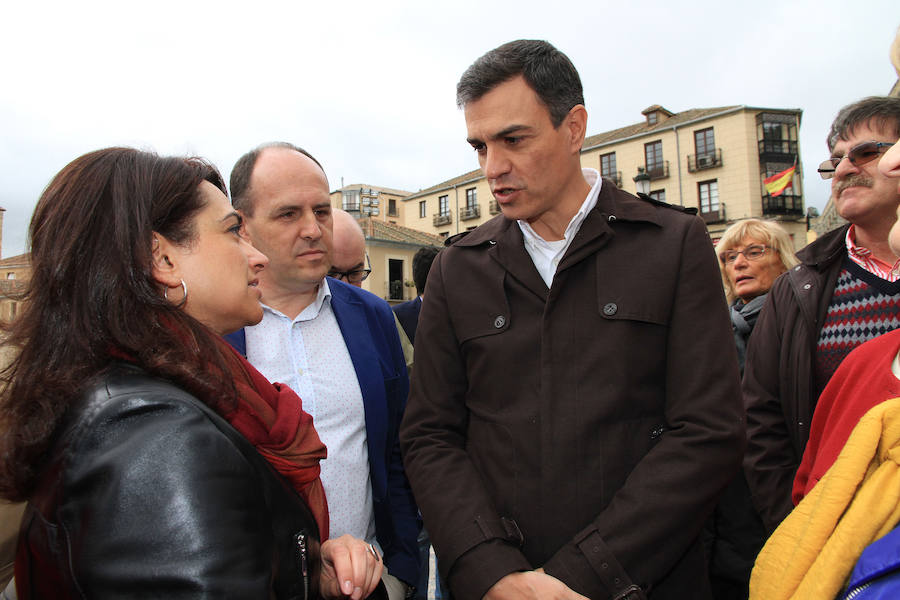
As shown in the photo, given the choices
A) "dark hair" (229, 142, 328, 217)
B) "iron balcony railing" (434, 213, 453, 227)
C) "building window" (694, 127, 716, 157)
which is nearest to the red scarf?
"dark hair" (229, 142, 328, 217)

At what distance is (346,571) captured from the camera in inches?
64.3

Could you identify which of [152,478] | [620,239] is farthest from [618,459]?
[152,478]

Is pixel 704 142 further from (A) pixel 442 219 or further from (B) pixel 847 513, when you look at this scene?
(B) pixel 847 513

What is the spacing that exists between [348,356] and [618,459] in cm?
121

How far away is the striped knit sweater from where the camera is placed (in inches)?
92.4

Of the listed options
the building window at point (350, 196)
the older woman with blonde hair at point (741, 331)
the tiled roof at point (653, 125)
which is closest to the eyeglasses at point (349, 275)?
the older woman with blonde hair at point (741, 331)

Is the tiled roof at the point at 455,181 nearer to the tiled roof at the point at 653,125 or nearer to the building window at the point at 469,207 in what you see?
the building window at the point at 469,207

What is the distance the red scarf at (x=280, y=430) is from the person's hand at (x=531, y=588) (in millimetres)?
560

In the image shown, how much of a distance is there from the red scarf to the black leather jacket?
229 millimetres

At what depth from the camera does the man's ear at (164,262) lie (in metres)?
1.46

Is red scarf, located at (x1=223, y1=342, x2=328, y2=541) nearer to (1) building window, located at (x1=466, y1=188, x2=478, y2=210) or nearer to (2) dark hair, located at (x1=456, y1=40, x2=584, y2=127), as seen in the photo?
(2) dark hair, located at (x1=456, y1=40, x2=584, y2=127)

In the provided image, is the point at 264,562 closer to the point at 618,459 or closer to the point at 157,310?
the point at 157,310

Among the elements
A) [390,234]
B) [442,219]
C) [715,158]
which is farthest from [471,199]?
[715,158]

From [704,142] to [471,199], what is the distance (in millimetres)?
15017
